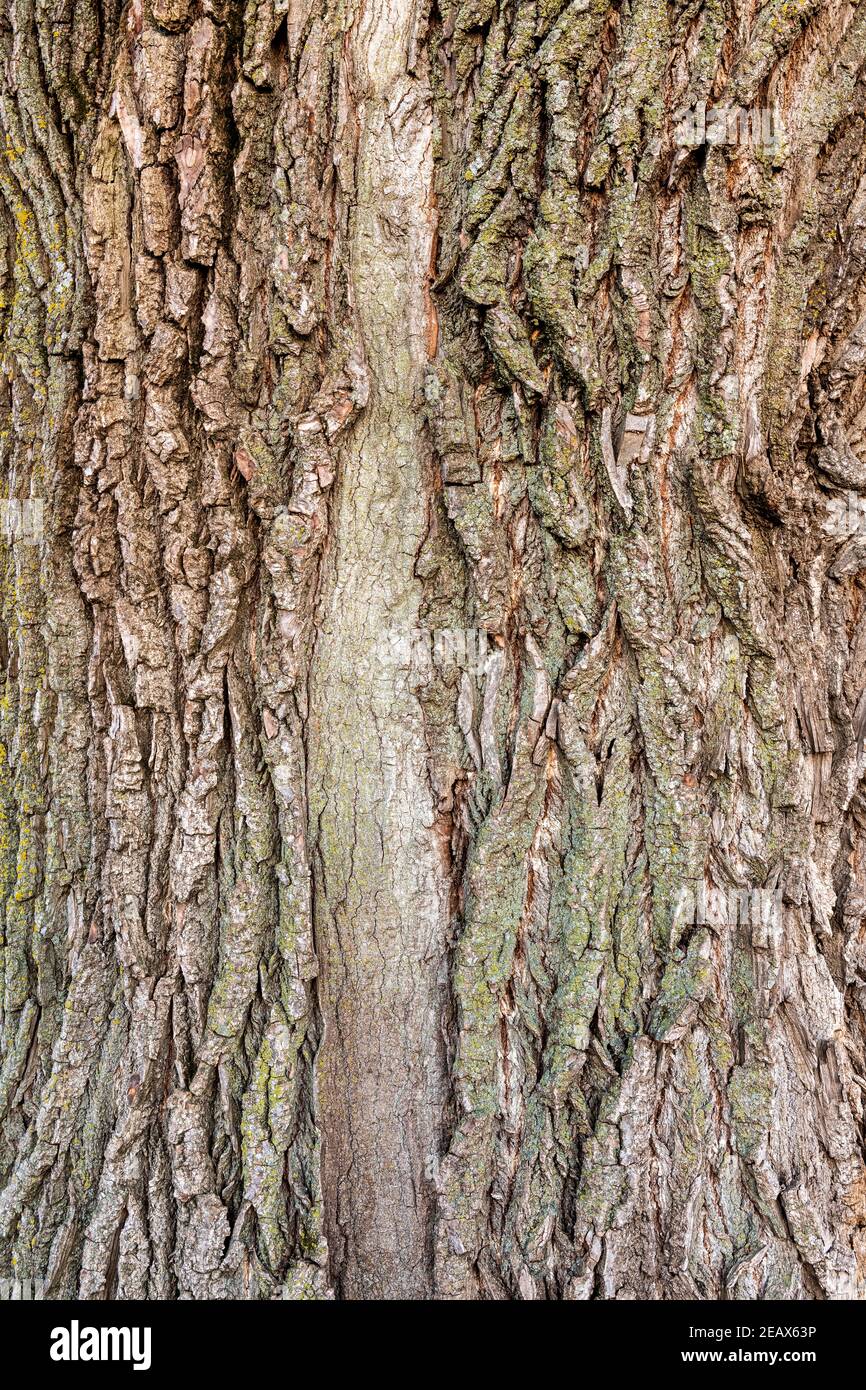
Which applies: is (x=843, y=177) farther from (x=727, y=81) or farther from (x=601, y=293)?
(x=601, y=293)

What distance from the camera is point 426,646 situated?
1524 mm

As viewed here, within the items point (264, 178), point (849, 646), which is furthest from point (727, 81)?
point (849, 646)

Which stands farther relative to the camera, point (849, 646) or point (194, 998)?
point (849, 646)

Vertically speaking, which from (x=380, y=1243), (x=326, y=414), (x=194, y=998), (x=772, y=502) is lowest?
(x=380, y=1243)

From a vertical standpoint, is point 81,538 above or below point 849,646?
above

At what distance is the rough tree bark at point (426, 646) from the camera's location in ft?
4.69

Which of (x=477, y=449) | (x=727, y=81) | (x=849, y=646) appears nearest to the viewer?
(x=727, y=81)

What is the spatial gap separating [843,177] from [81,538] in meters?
1.53

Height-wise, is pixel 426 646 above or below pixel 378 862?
above

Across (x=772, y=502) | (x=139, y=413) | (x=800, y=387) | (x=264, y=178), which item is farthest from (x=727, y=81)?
(x=139, y=413)

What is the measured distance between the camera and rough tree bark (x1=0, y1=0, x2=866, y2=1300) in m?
1.43

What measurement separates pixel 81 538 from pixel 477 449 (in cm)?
75

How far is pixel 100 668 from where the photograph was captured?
5.16 feet

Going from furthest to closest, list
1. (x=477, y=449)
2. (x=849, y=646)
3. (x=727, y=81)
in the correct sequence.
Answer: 1. (x=849, y=646)
2. (x=477, y=449)
3. (x=727, y=81)
